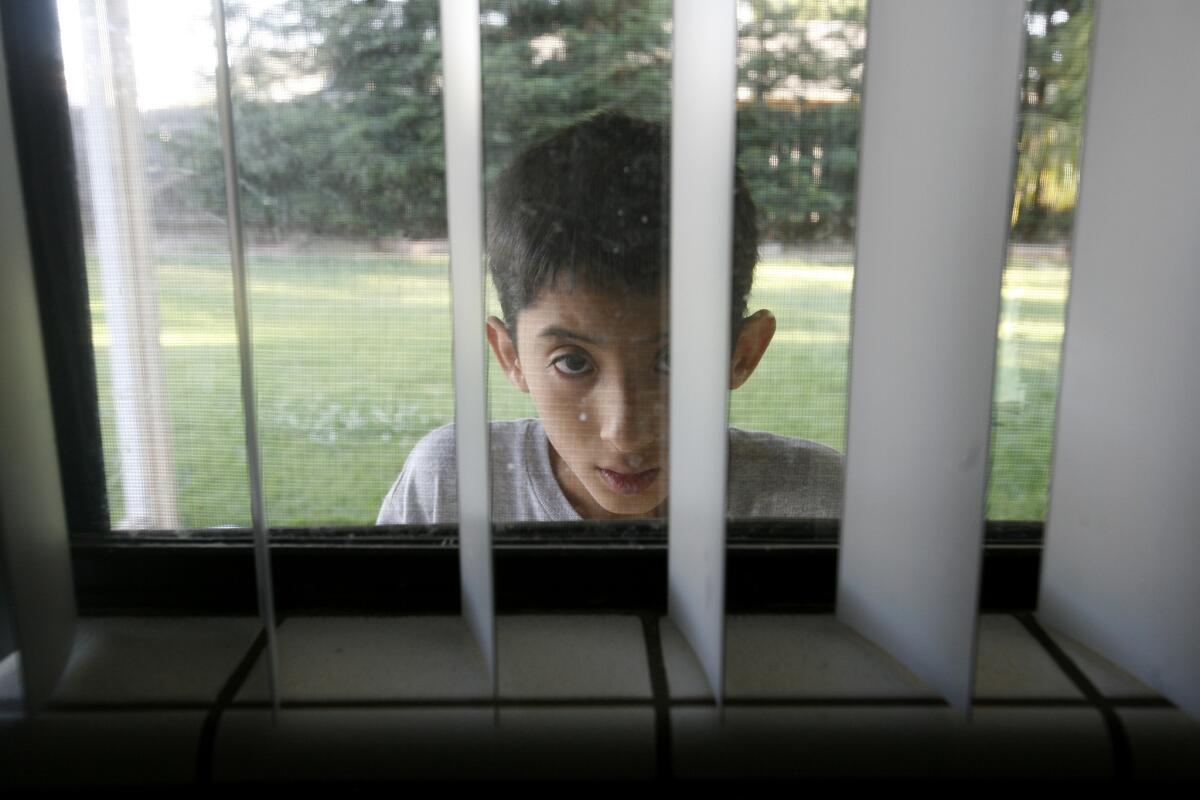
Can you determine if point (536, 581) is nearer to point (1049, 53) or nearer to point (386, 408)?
point (386, 408)

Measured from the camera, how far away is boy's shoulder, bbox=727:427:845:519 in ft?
2.14

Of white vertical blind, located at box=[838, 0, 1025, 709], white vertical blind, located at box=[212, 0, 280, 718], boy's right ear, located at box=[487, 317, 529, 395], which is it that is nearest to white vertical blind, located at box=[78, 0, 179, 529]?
white vertical blind, located at box=[212, 0, 280, 718]

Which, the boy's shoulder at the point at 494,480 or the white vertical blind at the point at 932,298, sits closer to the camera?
the white vertical blind at the point at 932,298

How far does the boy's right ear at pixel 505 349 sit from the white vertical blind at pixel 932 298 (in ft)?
0.76

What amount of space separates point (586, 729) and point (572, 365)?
0.80 ft

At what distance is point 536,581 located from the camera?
0.68 m

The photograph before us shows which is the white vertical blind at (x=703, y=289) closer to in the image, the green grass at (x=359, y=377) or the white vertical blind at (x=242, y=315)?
the green grass at (x=359, y=377)

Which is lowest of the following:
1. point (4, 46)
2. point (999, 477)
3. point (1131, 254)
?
point (999, 477)

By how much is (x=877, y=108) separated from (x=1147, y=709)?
43 cm

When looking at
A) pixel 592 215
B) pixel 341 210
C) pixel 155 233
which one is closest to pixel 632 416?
pixel 592 215

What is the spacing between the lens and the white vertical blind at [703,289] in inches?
19.0

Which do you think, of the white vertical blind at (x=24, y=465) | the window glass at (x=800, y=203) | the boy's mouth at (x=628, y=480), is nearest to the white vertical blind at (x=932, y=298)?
the window glass at (x=800, y=203)

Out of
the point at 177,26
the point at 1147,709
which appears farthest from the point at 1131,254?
the point at 177,26

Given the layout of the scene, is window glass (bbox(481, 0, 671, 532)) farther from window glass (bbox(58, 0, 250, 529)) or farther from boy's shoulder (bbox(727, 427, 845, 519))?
window glass (bbox(58, 0, 250, 529))
